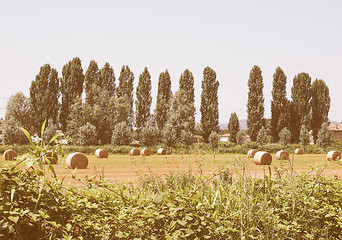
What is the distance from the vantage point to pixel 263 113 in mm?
53719

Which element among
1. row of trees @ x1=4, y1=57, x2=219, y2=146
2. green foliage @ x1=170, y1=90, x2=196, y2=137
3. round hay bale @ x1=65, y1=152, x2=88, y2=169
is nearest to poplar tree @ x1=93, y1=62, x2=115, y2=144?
row of trees @ x1=4, y1=57, x2=219, y2=146

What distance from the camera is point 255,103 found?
53938mm

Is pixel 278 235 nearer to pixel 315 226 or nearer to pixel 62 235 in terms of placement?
pixel 315 226

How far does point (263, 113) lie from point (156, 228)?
51.7 metres

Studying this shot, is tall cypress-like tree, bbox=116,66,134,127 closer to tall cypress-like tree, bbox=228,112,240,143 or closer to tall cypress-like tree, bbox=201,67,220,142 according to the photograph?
tall cypress-like tree, bbox=201,67,220,142

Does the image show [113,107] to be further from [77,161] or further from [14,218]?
[14,218]

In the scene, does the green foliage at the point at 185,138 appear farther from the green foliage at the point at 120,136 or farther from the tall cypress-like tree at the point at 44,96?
the tall cypress-like tree at the point at 44,96

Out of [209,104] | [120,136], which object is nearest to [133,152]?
[120,136]

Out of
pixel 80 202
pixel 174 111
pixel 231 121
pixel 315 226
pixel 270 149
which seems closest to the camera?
pixel 80 202

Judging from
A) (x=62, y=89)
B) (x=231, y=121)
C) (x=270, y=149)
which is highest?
(x=62, y=89)

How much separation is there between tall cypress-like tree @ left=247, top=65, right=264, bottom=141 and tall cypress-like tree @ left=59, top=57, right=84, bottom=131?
87.7 ft

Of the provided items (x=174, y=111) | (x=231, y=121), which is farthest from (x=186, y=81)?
(x=231, y=121)

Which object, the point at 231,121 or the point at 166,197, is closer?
the point at 166,197

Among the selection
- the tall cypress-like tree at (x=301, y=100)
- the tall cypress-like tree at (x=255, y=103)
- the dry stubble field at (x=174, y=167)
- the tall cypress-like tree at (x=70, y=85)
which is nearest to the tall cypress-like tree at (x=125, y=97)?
the tall cypress-like tree at (x=70, y=85)
